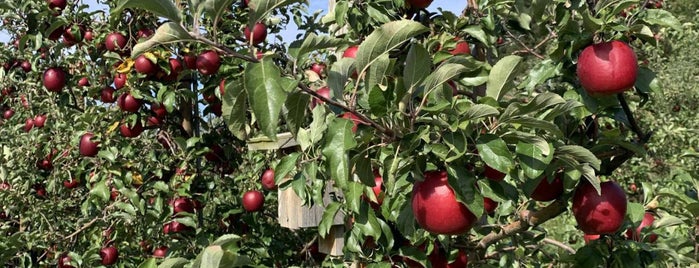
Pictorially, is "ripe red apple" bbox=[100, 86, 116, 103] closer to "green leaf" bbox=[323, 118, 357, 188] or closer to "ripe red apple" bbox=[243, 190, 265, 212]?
"ripe red apple" bbox=[243, 190, 265, 212]

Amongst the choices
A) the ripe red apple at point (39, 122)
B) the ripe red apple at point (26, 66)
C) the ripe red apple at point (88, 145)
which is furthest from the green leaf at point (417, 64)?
the ripe red apple at point (26, 66)

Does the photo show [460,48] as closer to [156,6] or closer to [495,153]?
[495,153]

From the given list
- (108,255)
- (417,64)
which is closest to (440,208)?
(417,64)

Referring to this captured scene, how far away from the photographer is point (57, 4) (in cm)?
269

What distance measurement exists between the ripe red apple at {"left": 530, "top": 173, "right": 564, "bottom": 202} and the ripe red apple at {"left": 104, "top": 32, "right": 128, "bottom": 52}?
5.88 feet

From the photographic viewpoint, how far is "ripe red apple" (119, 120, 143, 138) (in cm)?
258

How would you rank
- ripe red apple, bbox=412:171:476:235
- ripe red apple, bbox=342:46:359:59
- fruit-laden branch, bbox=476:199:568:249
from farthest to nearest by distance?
ripe red apple, bbox=342:46:359:59 → fruit-laden branch, bbox=476:199:568:249 → ripe red apple, bbox=412:171:476:235

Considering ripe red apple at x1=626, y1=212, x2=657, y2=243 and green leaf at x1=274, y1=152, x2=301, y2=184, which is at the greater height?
green leaf at x1=274, y1=152, x2=301, y2=184

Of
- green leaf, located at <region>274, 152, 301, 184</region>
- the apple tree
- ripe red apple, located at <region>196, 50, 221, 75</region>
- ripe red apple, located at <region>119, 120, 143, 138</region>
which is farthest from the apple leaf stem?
ripe red apple, located at <region>119, 120, 143, 138</region>

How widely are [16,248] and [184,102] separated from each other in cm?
93

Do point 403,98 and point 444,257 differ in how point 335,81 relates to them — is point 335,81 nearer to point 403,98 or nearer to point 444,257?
point 403,98

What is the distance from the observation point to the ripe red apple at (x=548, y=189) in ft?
4.42

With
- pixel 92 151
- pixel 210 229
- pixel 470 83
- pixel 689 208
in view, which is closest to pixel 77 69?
pixel 92 151

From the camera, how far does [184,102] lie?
9.17ft
